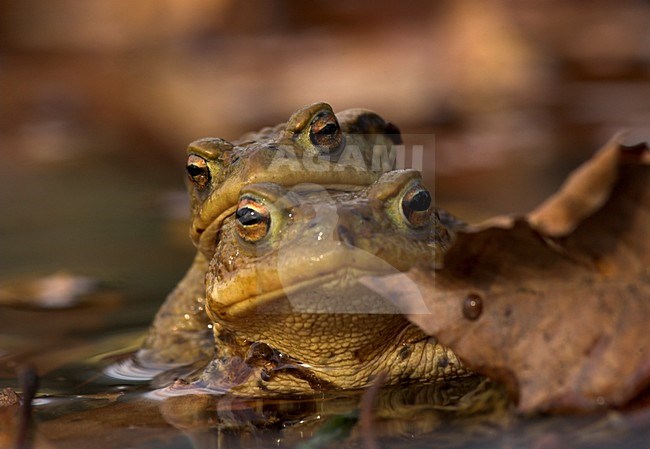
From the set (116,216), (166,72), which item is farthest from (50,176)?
(166,72)

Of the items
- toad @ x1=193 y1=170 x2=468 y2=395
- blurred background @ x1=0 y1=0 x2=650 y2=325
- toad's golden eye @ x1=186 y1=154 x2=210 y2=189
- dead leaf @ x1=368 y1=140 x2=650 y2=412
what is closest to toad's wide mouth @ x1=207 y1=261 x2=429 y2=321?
toad @ x1=193 y1=170 x2=468 y2=395

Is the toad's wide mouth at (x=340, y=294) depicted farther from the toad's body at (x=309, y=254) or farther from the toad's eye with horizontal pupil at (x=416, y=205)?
the toad's eye with horizontal pupil at (x=416, y=205)

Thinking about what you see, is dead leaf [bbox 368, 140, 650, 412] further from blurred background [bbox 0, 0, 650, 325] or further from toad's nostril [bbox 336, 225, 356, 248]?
blurred background [bbox 0, 0, 650, 325]

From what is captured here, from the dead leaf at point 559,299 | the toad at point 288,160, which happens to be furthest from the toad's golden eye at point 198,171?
the dead leaf at point 559,299

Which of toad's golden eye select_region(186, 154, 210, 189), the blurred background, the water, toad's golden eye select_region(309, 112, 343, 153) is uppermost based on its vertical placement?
the blurred background

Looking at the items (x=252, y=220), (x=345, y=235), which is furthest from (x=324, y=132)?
(x=345, y=235)

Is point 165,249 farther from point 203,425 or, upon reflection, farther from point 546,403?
point 546,403

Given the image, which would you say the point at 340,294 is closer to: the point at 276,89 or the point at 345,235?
the point at 345,235
